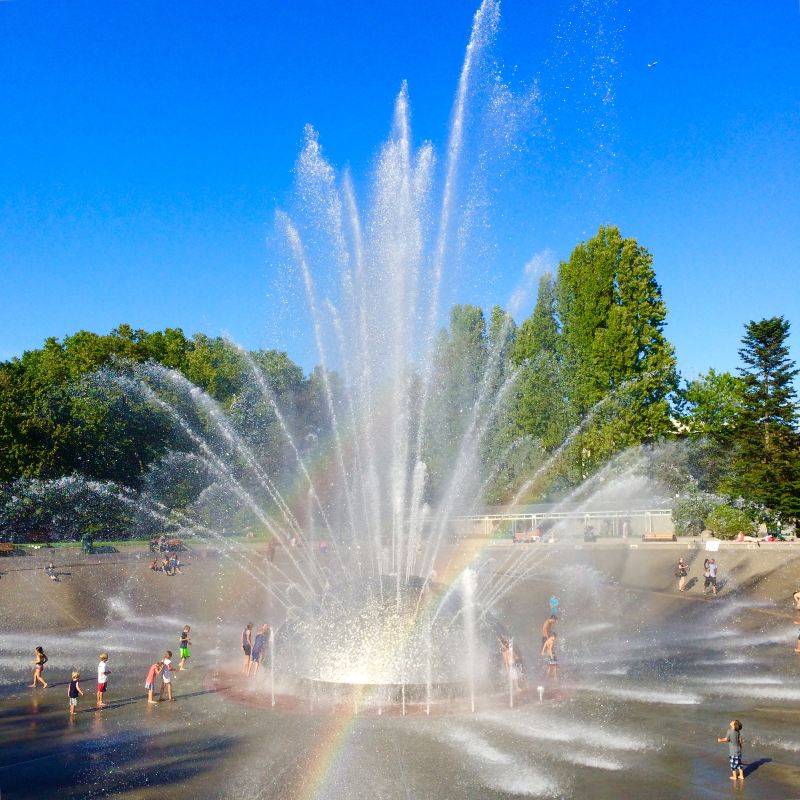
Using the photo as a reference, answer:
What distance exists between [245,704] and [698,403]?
5293 cm

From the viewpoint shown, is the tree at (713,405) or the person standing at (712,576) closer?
the person standing at (712,576)

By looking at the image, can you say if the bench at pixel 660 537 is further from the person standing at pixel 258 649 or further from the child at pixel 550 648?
the person standing at pixel 258 649

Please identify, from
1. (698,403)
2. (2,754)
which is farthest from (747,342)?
(2,754)

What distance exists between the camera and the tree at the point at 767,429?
4547 centimetres

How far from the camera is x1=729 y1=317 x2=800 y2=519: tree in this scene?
45.5 meters

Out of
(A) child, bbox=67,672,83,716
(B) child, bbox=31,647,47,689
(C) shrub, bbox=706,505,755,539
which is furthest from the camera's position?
(C) shrub, bbox=706,505,755,539

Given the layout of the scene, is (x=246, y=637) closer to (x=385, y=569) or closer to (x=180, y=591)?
(x=385, y=569)

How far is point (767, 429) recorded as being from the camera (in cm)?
5006

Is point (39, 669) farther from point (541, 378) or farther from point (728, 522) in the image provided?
point (541, 378)

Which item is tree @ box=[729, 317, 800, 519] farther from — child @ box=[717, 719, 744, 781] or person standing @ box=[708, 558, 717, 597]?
child @ box=[717, 719, 744, 781]

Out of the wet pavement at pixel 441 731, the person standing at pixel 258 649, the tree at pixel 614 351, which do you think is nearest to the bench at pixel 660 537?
the tree at pixel 614 351

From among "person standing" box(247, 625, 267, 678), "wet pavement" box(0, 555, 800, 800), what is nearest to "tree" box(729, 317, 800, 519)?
"wet pavement" box(0, 555, 800, 800)

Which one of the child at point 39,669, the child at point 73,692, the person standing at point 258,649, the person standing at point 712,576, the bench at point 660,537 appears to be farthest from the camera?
the bench at point 660,537

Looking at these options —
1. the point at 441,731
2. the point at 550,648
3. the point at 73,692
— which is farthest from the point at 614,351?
the point at 73,692
